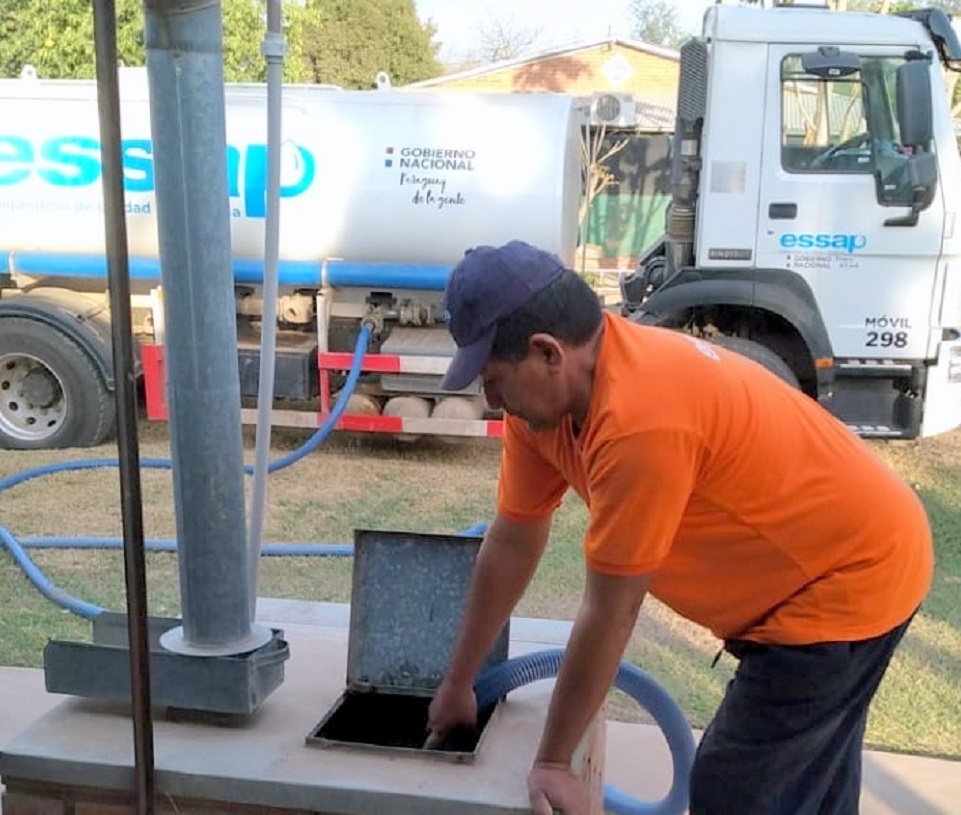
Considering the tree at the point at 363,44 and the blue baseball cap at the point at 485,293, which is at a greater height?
the tree at the point at 363,44

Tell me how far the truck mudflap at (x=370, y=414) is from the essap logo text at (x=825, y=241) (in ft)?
6.53

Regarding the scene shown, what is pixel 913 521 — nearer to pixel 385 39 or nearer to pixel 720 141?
pixel 720 141

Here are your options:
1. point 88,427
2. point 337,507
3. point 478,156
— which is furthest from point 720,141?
point 88,427

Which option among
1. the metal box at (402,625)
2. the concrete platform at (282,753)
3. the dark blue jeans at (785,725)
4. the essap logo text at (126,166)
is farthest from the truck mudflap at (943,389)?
the metal box at (402,625)

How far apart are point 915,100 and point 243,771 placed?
520cm

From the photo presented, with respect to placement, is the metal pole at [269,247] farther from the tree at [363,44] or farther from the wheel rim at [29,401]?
the tree at [363,44]

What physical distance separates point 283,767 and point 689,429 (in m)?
0.93

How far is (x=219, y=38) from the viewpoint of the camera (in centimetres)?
198

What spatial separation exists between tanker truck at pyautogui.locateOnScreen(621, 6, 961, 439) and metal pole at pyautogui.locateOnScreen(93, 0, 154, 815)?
199 inches

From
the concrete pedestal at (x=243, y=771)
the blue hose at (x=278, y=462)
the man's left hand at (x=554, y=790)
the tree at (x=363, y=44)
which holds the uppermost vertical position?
the tree at (x=363, y=44)

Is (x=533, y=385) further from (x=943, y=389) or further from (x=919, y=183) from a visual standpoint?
(x=943, y=389)

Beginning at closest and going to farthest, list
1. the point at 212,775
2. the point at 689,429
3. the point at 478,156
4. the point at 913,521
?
the point at 689,429
the point at 212,775
the point at 913,521
the point at 478,156

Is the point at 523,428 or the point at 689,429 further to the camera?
the point at 523,428

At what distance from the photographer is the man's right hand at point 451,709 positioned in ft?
7.16
